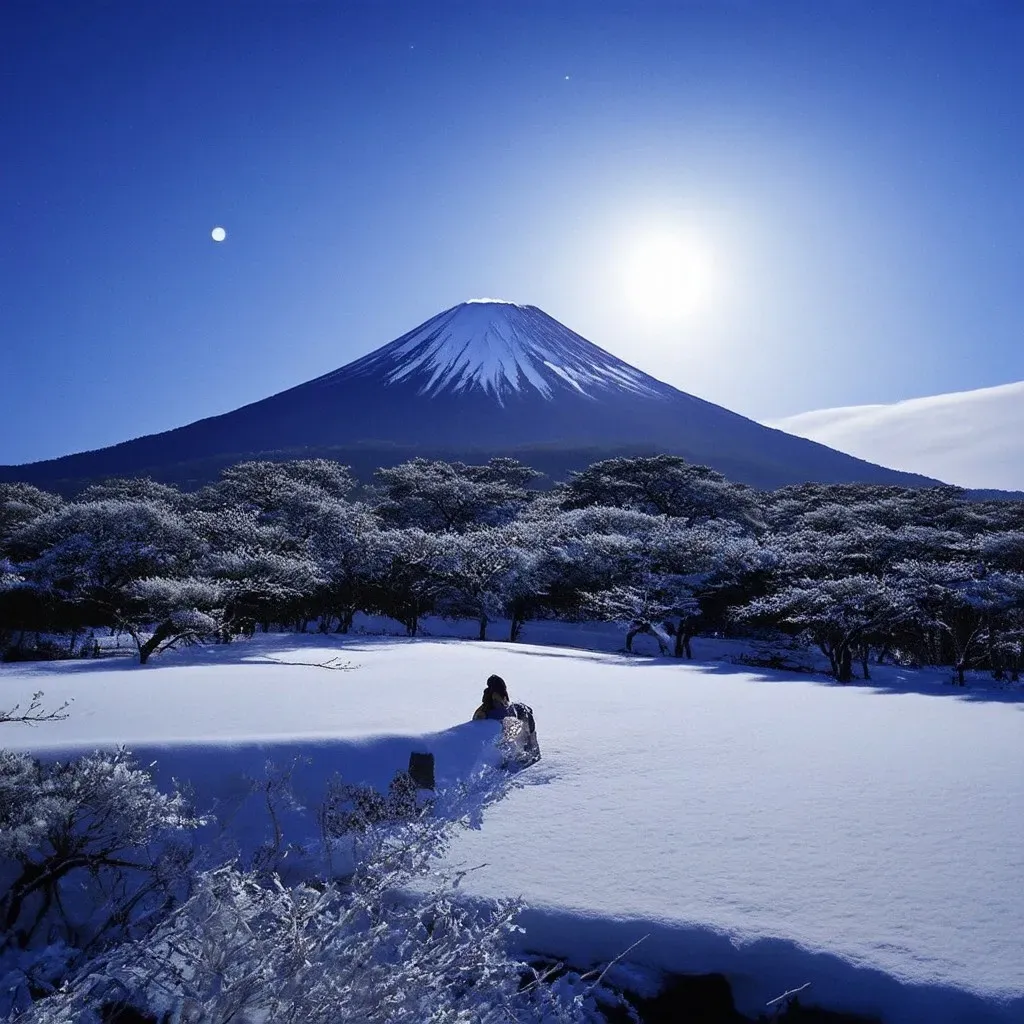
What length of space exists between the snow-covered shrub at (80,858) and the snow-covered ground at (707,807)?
85cm

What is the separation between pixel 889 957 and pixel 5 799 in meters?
6.12

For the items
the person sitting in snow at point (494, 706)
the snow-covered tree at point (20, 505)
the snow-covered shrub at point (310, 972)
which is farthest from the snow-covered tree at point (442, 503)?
the snow-covered shrub at point (310, 972)

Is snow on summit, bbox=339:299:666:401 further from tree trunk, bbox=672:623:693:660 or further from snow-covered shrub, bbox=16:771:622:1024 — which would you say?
snow-covered shrub, bbox=16:771:622:1024

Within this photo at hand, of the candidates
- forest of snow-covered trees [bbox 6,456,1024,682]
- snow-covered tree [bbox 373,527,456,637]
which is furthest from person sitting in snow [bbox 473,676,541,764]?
snow-covered tree [bbox 373,527,456,637]

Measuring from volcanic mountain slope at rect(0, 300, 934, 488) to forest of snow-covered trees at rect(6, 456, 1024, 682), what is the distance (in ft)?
189

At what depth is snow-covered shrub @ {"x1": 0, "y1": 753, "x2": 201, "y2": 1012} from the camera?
199 inches

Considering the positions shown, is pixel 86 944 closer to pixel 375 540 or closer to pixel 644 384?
pixel 375 540

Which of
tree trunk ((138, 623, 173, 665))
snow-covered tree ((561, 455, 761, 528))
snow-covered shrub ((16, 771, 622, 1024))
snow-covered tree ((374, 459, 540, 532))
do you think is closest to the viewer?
snow-covered shrub ((16, 771, 622, 1024))

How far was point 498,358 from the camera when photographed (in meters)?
134

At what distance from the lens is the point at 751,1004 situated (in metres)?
4.38

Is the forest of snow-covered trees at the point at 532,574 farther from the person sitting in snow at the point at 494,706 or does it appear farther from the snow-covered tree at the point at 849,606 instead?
the person sitting in snow at the point at 494,706

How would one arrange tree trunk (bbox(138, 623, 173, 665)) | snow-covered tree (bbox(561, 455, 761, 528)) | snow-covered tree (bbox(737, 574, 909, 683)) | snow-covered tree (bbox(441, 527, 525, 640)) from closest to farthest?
tree trunk (bbox(138, 623, 173, 665)) < snow-covered tree (bbox(737, 574, 909, 683)) < snow-covered tree (bbox(441, 527, 525, 640)) < snow-covered tree (bbox(561, 455, 761, 528))

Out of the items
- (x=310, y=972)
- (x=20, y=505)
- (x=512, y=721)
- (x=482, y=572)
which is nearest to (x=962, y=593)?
(x=482, y=572)

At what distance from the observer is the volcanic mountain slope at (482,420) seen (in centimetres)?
10356
